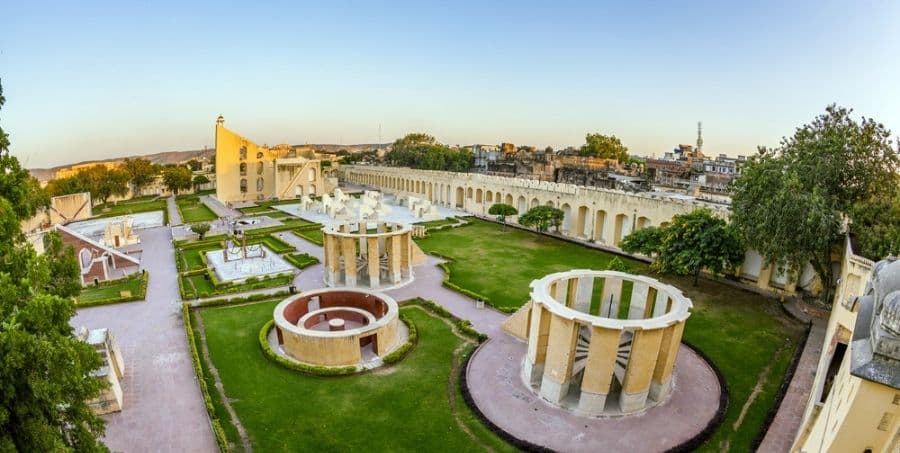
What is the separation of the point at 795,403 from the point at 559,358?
27.4 ft

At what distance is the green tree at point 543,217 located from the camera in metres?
40.3

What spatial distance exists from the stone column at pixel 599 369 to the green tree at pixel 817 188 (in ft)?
43.0

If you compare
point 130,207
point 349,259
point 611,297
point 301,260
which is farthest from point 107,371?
point 130,207

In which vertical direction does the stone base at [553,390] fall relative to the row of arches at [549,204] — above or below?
below

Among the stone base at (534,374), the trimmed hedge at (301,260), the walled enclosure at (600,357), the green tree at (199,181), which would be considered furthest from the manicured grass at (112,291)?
the green tree at (199,181)

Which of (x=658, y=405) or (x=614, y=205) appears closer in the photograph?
(x=658, y=405)

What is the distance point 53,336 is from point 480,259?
2681cm

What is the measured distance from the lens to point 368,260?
26438mm

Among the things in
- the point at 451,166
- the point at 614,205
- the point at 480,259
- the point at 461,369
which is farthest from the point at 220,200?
the point at 461,369

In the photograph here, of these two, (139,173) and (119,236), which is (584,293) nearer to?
(119,236)

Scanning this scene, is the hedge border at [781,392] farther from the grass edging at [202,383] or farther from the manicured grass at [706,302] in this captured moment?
the grass edging at [202,383]

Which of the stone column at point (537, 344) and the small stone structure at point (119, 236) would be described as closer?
the stone column at point (537, 344)

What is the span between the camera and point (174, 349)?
19.7 metres

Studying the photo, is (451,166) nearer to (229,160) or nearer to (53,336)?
(229,160)
